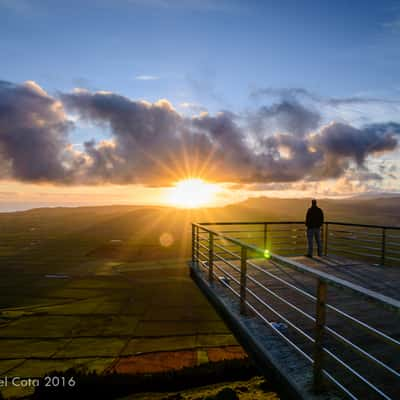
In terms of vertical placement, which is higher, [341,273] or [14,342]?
[341,273]

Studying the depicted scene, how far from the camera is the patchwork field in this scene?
42.9m

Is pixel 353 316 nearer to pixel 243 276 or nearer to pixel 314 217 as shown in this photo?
pixel 243 276

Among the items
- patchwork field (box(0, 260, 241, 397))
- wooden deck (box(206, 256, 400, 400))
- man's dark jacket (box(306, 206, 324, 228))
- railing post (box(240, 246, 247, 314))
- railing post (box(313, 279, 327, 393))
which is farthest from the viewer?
patchwork field (box(0, 260, 241, 397))

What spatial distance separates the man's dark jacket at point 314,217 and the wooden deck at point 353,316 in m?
1.51

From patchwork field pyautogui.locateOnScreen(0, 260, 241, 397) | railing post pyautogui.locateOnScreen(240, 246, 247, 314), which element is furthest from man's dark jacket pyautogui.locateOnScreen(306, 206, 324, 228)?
patchwork field pyautogui.locateOnScreen(0, 260, 241, 397)

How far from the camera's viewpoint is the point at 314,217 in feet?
35.3

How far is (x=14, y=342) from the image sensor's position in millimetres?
48094

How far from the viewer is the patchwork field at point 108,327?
42.9 meters

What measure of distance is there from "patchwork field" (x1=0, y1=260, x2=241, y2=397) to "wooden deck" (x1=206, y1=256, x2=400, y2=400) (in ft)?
128

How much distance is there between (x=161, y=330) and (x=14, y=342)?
2271 cm

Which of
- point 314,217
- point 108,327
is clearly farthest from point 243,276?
point 108,327

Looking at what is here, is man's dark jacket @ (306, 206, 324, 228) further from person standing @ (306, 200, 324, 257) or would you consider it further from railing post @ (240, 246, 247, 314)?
railing post @ (240, 246, 247, 314)

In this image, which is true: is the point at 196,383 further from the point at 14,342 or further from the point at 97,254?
the point at 97,254

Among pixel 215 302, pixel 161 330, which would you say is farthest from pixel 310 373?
pixel 161 330
